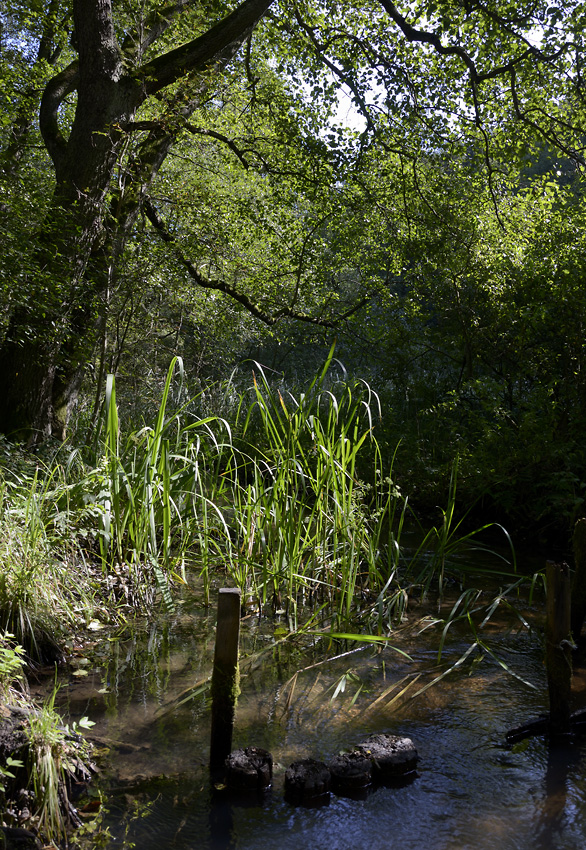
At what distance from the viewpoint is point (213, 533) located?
502 cm

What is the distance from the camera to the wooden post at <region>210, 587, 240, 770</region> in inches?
93.0

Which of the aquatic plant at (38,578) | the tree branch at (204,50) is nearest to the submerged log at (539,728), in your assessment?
the aquatic plant at (38,578)

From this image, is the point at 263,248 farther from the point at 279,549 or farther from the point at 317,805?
the point at 317,805

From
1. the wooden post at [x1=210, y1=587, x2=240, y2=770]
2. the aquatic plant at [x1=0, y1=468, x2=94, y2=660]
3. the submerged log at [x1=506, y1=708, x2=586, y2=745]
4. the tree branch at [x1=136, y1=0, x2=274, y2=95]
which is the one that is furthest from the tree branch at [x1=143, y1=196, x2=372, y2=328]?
the submerged log at [x1=506, y1=708, x2=586, y2=745]

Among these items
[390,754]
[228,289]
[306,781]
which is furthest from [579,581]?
[228,289]

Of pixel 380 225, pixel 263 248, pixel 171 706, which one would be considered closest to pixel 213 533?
pixel 171 706

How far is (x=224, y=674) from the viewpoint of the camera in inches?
94.5

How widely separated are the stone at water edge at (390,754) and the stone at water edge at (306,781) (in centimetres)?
20

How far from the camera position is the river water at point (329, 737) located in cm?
219

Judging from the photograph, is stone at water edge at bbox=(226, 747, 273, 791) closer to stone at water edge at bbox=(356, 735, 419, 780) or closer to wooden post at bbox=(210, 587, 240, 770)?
wooden post at bbox=(210, 587, 240, 770)

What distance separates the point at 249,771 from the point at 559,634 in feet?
4.41

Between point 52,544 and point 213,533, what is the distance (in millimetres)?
1561

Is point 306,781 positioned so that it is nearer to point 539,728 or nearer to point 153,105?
point 539,728

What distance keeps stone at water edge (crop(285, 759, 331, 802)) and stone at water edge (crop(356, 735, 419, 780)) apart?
0.67 feet
